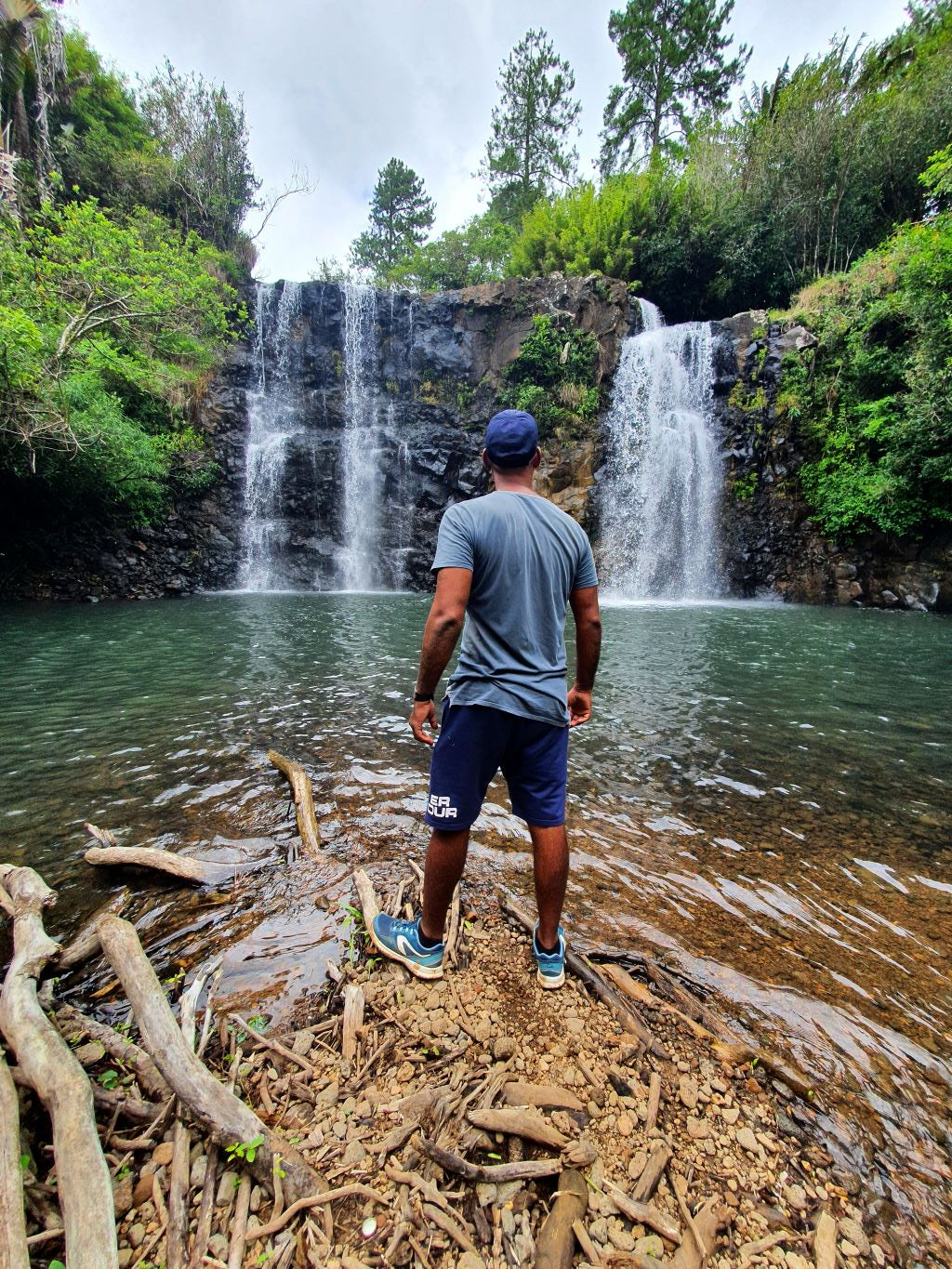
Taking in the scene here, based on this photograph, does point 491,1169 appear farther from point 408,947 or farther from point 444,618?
point 444,618

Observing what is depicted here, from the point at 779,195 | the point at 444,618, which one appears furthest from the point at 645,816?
the point at 779,195

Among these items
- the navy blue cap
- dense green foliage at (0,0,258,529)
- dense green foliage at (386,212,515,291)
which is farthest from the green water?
dense green foliage at (386,212,515,291)

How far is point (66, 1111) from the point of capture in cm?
133

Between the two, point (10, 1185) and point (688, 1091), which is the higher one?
point (10, 1185)

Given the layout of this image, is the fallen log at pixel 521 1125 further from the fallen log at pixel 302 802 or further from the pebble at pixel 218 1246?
the fallen log at pixel 302 802

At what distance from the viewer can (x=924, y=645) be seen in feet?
33.8

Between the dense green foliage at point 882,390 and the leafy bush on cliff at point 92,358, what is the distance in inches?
712

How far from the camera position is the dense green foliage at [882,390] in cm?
1414

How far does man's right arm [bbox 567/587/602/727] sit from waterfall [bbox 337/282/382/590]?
2026cm

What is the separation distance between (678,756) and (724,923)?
223 centimetres

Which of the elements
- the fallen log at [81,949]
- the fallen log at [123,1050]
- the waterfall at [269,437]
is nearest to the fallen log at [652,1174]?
the fallen log at [123,1050]

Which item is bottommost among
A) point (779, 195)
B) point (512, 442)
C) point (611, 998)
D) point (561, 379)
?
point (611, 998)

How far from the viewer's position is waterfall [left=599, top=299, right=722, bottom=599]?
64.0 ft

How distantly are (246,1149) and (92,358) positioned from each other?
17.8m
